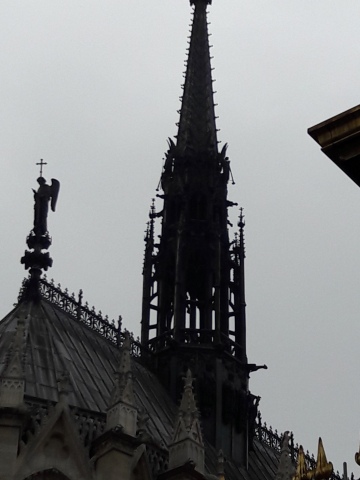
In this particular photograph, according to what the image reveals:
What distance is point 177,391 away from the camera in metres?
39.2

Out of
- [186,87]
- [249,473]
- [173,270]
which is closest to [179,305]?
[173,270]

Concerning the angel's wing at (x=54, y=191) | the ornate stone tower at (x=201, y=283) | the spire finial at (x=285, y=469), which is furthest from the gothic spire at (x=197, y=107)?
the spire finial at (x=285, y=469)

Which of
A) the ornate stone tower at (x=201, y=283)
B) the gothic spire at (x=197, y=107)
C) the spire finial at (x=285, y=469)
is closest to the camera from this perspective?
the spire finial at (x=285, y=469)

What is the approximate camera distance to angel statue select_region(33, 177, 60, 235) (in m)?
37.2

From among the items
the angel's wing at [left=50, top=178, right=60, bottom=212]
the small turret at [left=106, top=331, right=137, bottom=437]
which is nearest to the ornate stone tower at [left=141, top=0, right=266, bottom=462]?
the angel's wing at [left=50, top=178, right=60, bottom=212]

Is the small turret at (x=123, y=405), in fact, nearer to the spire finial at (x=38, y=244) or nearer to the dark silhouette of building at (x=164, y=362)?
the dark silhouette of building at (x=164, y=362)

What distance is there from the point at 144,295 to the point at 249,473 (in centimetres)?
702

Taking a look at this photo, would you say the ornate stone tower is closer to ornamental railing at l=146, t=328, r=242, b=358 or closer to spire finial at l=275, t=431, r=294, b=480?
ornamental railing at l=146, t=328, r=242, b=358

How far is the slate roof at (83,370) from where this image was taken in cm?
3045

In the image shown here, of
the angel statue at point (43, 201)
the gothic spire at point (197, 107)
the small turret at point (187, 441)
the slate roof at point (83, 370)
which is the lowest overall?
the small turret at point (187, 441)

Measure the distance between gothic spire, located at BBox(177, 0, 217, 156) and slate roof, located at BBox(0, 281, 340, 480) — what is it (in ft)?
27.3

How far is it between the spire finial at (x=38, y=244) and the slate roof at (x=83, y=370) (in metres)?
0.50

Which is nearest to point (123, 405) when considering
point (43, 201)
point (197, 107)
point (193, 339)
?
point (43, 201)

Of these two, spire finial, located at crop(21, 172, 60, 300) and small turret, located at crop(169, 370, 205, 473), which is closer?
small turret, located at crop(169, 370, 205, 473)
